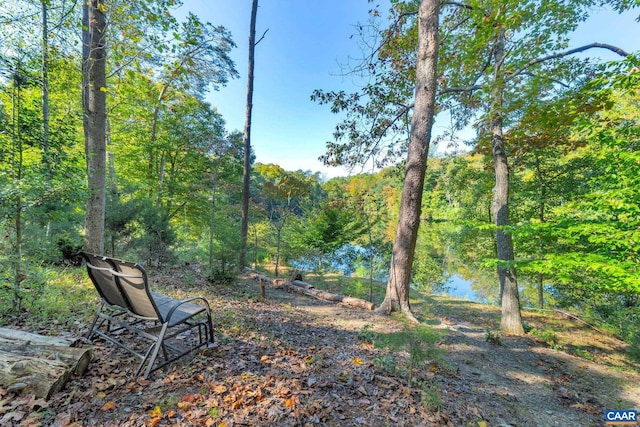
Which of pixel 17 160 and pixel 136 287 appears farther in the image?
pixel 17 160

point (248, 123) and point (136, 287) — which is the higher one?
point (248, 123)

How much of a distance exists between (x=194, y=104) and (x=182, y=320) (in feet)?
37.8

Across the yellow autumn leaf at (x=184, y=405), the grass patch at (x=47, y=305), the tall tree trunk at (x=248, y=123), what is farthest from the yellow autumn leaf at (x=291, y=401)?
the tall tree trunk at (x=248, y=123)

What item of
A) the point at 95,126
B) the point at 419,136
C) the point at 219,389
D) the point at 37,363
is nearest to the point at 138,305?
the point at 37,363

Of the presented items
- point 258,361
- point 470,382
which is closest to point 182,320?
point 258,361

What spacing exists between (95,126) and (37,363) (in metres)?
4.27

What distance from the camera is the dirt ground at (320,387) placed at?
70.9 inches

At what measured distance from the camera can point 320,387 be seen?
226 cm

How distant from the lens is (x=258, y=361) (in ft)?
8.66

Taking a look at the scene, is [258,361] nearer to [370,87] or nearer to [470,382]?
[470,382]

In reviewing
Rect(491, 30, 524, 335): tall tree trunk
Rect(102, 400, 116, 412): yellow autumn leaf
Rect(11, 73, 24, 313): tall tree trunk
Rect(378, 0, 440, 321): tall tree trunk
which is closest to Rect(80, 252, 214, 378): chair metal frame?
Rect(102, 400, 116, 412): yellow autumn leaf

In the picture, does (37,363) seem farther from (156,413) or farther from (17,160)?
(17,160)

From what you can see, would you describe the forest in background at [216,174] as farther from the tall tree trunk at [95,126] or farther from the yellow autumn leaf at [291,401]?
the yellow autumn leaf at [291,401]

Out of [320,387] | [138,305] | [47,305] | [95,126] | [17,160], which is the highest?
[95,126]
